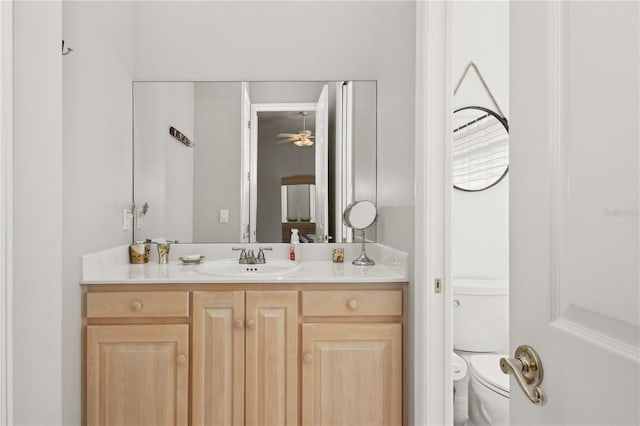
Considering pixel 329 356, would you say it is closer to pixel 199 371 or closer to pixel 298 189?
pixel 199 371

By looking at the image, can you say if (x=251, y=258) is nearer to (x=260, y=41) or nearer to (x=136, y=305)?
(x=136, y=305)

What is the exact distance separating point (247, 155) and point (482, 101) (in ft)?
4.60

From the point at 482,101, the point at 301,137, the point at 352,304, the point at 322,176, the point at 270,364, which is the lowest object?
the point at 270,364

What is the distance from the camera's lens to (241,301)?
64.7 inches

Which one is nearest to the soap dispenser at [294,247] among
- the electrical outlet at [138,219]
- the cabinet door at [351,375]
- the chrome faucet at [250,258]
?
the chrome faucet at [250,258]

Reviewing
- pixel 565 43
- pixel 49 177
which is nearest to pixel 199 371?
pixel 49 177

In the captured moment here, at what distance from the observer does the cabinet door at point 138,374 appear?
5.29 feet

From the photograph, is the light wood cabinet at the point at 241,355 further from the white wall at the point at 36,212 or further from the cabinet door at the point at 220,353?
the white wall at the point at 36,212

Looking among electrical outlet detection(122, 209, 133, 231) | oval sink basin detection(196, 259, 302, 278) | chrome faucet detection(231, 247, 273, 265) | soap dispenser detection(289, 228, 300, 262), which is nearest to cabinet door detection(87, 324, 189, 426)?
oval sink basin detection(196, 259, 302, 278)

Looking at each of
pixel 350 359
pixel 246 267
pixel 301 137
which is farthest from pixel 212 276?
pixel 301 137

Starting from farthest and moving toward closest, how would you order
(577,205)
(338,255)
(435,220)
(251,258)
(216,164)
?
(216,164) → (338,255) → (251,258) → (435,220) → (577,205)

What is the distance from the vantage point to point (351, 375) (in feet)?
5.46

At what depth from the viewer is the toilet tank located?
2059 mm

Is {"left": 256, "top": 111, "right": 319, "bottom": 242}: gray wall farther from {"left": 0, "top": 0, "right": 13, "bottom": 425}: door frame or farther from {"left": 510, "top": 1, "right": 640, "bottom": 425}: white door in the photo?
{"left": 510, "top": 1, "right": 640, "bottom": 425}: white door
